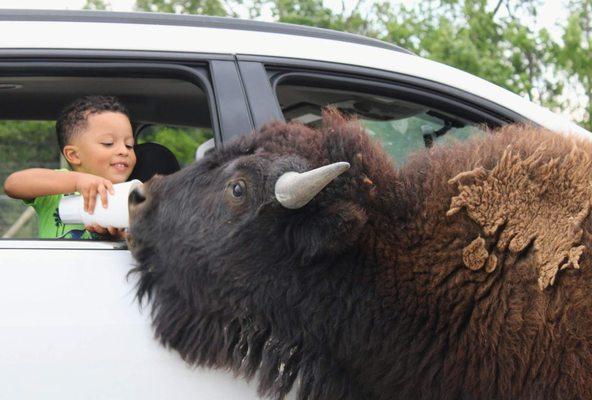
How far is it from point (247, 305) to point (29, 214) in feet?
4.99

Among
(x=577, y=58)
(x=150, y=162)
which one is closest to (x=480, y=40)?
(x=577, y=58)

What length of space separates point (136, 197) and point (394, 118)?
121cm

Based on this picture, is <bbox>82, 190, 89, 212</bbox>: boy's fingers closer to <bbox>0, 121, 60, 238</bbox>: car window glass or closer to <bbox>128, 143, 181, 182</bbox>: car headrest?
<bbox>128, 143, 181, 182</bbox>: car headrest

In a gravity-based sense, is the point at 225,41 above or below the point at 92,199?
above

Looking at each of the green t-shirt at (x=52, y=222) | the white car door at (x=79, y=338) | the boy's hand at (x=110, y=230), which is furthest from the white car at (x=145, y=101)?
the green t-shirt at (x=52, y=222)

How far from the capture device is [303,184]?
2.35m

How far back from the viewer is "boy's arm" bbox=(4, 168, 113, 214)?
9.61ft

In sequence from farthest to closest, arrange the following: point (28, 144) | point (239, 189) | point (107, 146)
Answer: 1. point (28, 144)
2. point (107, 146)
3. point (239, 189)

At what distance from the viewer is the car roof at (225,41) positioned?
290 centimetres

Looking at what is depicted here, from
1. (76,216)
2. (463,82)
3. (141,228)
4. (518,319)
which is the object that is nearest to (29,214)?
(76,216)

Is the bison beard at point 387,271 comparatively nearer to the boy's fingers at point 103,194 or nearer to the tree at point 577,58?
the boy's fingers at point 103,194

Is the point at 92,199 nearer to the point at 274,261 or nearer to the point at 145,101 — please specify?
the point at 274,261

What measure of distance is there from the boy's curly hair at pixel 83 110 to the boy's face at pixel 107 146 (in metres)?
0.02

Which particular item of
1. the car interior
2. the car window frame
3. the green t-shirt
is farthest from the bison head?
the car interior
